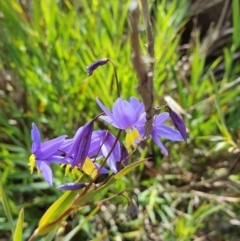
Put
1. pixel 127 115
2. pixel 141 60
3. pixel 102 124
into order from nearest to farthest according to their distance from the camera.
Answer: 1. pixel 141 60
2. pixel 127 115
3. pixel 102 124

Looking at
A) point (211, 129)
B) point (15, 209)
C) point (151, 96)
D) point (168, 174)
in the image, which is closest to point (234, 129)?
A: point (211, 129)

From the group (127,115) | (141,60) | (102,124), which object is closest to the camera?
(141,60)

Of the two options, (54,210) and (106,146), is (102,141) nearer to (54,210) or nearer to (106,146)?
(106,146)

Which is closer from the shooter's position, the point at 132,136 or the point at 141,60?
the point at 141,60

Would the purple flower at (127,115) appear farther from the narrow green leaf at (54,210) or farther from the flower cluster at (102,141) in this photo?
the narrow green leaf at (54,210)

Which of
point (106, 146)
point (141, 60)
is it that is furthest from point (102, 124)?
point (141, 60)

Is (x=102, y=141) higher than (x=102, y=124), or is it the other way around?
(x=102, y=124)
